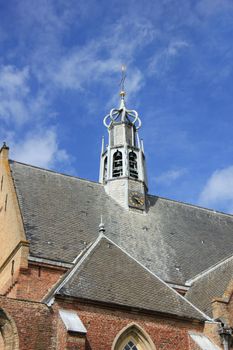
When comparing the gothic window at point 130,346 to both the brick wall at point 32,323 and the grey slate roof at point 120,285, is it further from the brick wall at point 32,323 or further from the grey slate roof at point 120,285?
the brick wall at point 32,323

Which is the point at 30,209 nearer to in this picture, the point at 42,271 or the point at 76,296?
the point at 42,271

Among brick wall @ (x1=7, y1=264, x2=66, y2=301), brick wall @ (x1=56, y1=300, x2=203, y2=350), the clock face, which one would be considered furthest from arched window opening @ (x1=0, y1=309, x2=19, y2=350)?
the clock face

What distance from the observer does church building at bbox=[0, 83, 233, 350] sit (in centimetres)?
1798

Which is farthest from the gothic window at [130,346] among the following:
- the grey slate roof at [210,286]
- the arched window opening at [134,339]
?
the grey slate roof at [210,286]

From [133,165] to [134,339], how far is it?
580 inches

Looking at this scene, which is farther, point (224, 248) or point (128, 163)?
point (128, 163)

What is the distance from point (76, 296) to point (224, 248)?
526 inches

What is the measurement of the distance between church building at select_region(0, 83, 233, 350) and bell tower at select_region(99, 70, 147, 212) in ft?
0.23

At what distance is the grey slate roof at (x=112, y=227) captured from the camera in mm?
Answer: 24520

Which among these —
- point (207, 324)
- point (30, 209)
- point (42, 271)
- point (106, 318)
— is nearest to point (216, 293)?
point (207, 324)

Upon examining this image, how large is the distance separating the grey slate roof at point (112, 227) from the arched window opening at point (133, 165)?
1.89m

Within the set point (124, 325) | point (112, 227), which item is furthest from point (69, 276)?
point (112, 227)

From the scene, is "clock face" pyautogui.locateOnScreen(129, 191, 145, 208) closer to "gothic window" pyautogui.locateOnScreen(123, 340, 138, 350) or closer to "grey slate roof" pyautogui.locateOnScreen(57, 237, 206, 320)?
"grey slate roof" pyautogui.locateOnScreen(57, 237, 206, 320)

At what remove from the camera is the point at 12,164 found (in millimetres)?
28188
